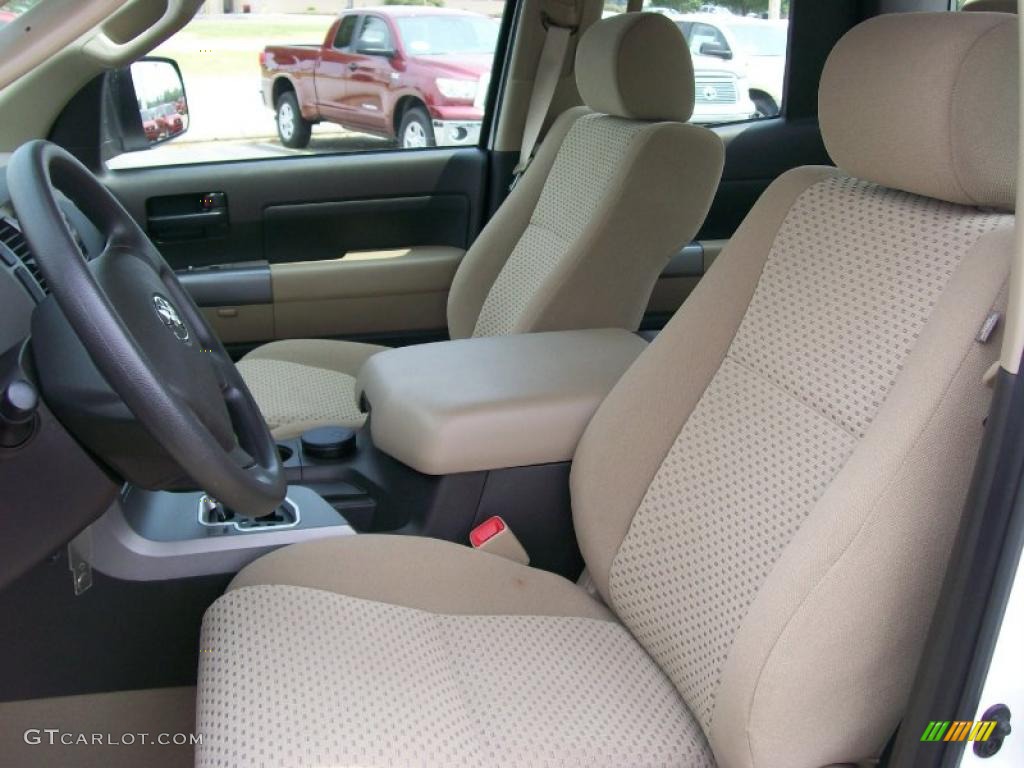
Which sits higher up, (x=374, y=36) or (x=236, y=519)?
(x=374, y=36)

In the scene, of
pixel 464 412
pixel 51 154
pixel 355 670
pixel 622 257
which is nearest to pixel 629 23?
pixel 622 257

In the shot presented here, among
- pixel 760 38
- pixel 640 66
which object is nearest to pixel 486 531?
pixel 640 66

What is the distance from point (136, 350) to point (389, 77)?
7.98 feet

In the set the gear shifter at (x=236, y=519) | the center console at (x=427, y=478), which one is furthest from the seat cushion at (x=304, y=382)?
the gear shifter at (x=236, y=519)

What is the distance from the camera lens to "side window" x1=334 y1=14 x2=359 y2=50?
3346 mm

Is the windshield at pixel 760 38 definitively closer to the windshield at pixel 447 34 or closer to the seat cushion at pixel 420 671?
the windshield at pixel 447 34

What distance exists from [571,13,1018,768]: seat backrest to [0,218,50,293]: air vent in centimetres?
76

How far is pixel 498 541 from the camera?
1.69 metres

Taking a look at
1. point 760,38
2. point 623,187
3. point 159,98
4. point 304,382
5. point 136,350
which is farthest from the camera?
point 760,38

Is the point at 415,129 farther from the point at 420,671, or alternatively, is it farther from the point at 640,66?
the point at 420,671

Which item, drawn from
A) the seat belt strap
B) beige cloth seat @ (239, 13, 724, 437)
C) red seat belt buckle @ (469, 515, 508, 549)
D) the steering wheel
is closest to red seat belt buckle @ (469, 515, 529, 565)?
red seat belt buckle @ (469, 515, 508, 549)

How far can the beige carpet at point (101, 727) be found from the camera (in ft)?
4.95

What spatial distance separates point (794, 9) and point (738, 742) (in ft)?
7.84
